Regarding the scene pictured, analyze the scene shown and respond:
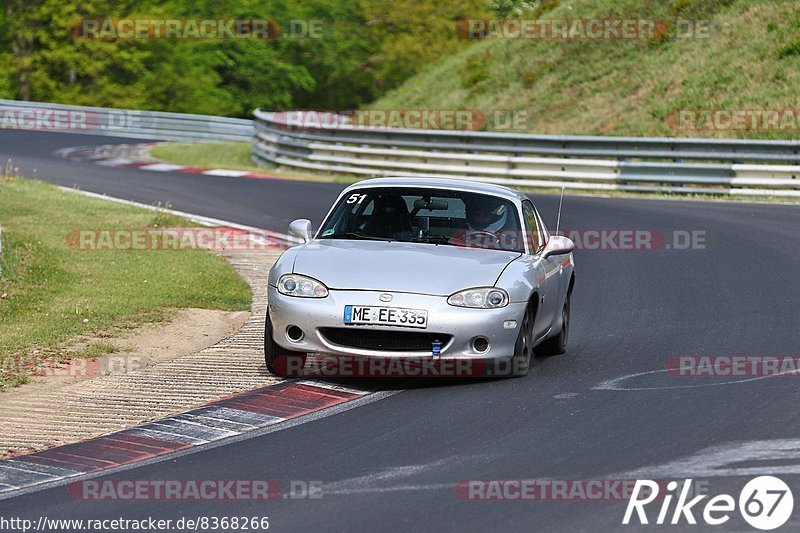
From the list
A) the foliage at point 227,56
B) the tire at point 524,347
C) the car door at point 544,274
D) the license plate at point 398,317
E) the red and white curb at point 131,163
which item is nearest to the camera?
the license plate at point 398,317

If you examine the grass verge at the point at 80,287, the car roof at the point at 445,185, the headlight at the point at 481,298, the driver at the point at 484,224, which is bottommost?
the grass verge at the point at 80,287

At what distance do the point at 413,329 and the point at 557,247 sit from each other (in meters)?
1.86

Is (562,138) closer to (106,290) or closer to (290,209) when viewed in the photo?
(290,209)

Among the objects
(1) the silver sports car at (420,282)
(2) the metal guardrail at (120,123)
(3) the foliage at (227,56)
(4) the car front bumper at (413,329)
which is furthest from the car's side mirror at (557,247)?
(3) the foliage at (227,56)

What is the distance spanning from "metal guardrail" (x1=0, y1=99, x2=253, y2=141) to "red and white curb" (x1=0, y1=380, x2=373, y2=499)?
3584 centimetres

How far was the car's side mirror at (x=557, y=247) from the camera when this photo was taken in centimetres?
1002

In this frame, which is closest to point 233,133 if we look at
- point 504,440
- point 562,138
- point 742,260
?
point 562,138

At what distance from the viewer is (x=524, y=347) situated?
929 cm

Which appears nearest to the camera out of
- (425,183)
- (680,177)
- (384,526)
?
(384,526)

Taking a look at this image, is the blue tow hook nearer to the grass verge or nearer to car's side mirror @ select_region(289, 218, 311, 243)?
car's side mirror @ select_region(289, 218, 311, 243)

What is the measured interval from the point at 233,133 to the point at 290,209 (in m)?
23.9

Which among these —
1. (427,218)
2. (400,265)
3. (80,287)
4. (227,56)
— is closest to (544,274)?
(427,218)

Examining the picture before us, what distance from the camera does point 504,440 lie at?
24.0 ft

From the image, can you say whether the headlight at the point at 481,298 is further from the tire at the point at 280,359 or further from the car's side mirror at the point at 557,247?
the tire at the point at 280,359
